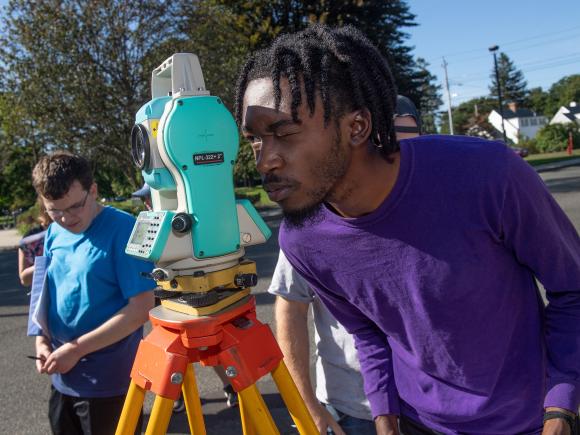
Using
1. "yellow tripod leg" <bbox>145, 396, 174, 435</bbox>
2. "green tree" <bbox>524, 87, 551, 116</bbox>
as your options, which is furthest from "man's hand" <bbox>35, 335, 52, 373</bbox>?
"green tree" <bbox>524, 87, 551, 116</bbox>

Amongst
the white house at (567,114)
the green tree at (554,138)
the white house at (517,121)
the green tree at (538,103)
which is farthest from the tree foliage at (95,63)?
the green tree at (538,103)

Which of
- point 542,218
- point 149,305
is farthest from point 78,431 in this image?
point 542,218

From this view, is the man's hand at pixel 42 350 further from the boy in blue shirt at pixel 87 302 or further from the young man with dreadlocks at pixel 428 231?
the young man with dreadlocks at pixel 428 231

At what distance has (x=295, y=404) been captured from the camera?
1577mm

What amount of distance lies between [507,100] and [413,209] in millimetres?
95621

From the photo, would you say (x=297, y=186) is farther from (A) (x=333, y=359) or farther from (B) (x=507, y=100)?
(B) (x=507, y=100)

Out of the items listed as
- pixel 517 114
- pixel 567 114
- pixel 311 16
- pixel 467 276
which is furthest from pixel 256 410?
pixel 567 114

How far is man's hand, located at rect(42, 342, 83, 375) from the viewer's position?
7.70 ft

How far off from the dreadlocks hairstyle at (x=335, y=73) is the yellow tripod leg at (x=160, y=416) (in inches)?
32.8

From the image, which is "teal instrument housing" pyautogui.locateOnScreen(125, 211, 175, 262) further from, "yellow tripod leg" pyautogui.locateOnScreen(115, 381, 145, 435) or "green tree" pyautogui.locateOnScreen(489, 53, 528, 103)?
"green tree" pyautogui.locateOnScreen(489, 53, 528, 103)

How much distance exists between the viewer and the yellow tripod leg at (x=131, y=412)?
5.09ft

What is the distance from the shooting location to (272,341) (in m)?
1.59

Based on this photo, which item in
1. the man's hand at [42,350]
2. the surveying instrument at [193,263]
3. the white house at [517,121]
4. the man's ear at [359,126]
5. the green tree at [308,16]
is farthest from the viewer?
the white house at [517,121]

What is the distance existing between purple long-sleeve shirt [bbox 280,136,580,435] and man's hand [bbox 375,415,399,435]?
93mm
